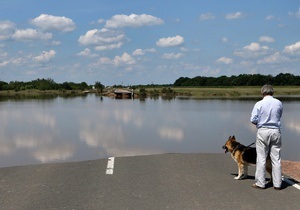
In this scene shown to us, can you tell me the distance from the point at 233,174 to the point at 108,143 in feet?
32.2

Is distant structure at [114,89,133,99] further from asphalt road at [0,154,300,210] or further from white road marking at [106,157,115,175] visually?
asphalt road at [0,154,300,210]

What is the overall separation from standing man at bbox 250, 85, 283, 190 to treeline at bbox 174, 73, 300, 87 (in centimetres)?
13992

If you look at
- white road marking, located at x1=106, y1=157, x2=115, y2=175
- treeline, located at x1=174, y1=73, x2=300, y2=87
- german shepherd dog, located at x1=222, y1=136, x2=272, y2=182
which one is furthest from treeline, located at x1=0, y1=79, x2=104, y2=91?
german shepherd dog, located at x1=222, y1=136, x2=272, y2=182

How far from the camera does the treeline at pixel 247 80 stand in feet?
465

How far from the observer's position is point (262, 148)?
7637 mm

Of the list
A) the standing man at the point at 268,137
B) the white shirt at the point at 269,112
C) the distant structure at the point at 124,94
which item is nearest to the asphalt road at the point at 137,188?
the standing man at the point at 268,137

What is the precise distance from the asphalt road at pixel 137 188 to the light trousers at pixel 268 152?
0.23 m

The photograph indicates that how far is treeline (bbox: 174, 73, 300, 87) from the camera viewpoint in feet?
465

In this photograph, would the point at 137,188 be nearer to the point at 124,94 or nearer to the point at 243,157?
the point at 243,157

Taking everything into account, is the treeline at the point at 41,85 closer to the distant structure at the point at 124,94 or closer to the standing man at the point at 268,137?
the distant structure at the point at 124,94

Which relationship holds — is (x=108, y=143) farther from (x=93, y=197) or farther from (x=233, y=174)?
(x=93, y=197)

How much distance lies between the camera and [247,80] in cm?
15025

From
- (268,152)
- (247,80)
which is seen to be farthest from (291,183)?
(247,80)

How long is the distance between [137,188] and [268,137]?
272 centimetres
